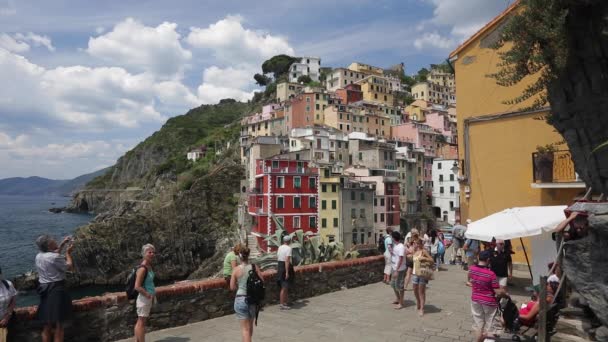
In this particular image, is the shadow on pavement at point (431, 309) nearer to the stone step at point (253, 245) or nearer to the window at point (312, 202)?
the stone step at point (253, 245)

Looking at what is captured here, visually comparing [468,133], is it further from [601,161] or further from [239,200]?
[239,200]

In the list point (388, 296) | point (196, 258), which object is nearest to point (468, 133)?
point (388, 296)

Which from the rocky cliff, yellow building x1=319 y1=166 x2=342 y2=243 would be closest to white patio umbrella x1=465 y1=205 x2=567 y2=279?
yellow building x1=319 y1=166 x2=342 y2=243

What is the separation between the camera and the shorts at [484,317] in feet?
19.7

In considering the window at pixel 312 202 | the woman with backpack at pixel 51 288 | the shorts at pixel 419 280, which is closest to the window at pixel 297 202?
the window at pixel 312 202

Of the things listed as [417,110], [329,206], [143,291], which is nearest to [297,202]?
[329,206]

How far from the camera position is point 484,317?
6090mm

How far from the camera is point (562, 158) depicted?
11.6 m

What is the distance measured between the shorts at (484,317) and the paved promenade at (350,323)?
0.79 m

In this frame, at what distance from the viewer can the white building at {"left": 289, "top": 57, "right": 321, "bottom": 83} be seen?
12281cm

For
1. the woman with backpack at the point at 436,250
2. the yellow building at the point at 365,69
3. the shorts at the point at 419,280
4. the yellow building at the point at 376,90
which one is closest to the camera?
the shorts at the point at 419,280

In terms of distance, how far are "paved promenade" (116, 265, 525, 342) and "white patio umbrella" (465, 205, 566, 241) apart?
1722 millimetres

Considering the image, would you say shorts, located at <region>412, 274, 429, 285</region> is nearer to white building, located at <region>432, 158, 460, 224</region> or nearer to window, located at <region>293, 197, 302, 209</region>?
window, located at <region>293, 197, 302, 209</region>

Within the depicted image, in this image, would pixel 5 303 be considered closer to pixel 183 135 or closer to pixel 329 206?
pixel 329 206
